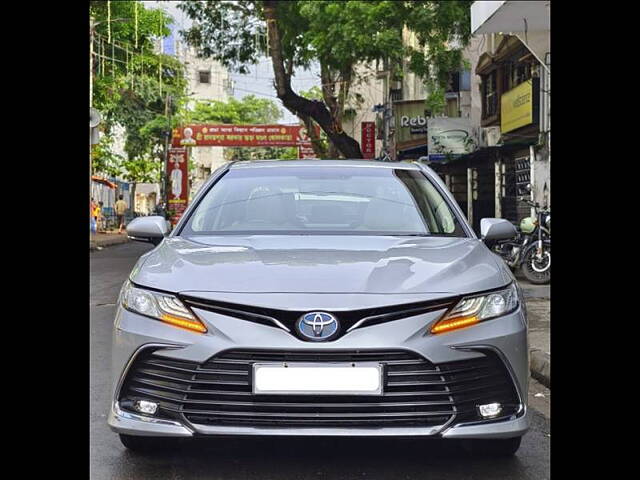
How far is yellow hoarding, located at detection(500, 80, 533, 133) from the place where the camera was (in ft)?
70.2

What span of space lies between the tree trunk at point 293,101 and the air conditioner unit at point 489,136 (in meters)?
3.93

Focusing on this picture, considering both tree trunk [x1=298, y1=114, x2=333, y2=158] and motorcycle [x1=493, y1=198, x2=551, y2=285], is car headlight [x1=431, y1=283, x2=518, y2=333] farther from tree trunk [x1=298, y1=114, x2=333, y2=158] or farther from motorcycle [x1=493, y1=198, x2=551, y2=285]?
tree trunk [x1=298, y1=114, x2=333, y2=158]

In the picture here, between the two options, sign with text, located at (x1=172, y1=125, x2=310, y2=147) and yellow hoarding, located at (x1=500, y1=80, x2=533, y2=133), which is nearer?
yellow hoarding, located at (x1=500, y1=80, x2=533, y2=133)

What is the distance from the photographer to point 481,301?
3988mm

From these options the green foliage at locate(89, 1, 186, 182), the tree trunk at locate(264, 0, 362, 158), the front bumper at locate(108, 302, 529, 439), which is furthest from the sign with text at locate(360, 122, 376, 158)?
the front bumper at locate(108, 302, 529, 439)

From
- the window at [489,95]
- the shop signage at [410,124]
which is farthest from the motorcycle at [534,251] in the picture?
the shop signage at [410,124]

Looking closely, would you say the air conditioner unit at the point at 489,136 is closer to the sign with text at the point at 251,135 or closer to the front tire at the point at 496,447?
the sign with text at the point at 251,135

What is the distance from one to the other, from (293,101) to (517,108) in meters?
6.05

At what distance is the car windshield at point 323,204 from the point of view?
5172 millimetres

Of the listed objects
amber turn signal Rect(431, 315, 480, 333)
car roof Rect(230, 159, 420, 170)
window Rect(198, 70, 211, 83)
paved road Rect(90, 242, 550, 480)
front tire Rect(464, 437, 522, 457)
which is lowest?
paved road Rect(90, 242, 550, 480)

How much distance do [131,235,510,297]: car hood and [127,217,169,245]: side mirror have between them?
56 cm
